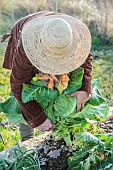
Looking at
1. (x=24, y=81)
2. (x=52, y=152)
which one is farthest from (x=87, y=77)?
(x=52, y=152)

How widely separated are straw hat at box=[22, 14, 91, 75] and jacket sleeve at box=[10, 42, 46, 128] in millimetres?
90

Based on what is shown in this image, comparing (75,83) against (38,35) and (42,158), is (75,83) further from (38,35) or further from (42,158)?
(42,158)

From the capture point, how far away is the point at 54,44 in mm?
2213

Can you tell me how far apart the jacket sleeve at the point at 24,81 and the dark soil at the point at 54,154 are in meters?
0.31

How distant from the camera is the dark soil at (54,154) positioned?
2.68 metres

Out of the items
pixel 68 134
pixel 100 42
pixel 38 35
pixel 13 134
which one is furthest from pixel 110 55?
pixel 38 35

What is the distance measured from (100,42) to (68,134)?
3637mm

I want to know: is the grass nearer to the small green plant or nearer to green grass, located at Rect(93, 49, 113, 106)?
green grass, located at Rect(93, 49, 113, 106)

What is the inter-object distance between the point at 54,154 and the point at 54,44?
3.06ft

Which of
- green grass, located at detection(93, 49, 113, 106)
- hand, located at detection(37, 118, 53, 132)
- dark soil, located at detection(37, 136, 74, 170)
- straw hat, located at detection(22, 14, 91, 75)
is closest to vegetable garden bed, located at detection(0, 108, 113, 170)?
dark soil, located at detection(37, 136, 74, 170)

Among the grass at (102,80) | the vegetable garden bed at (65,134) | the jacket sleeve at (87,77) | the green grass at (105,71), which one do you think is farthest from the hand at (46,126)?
the green grass at (105,71)

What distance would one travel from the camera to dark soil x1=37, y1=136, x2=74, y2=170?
268 centimetres

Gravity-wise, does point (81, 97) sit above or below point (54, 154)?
above

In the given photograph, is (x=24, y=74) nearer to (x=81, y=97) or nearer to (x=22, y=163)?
(x=81, y=97)
